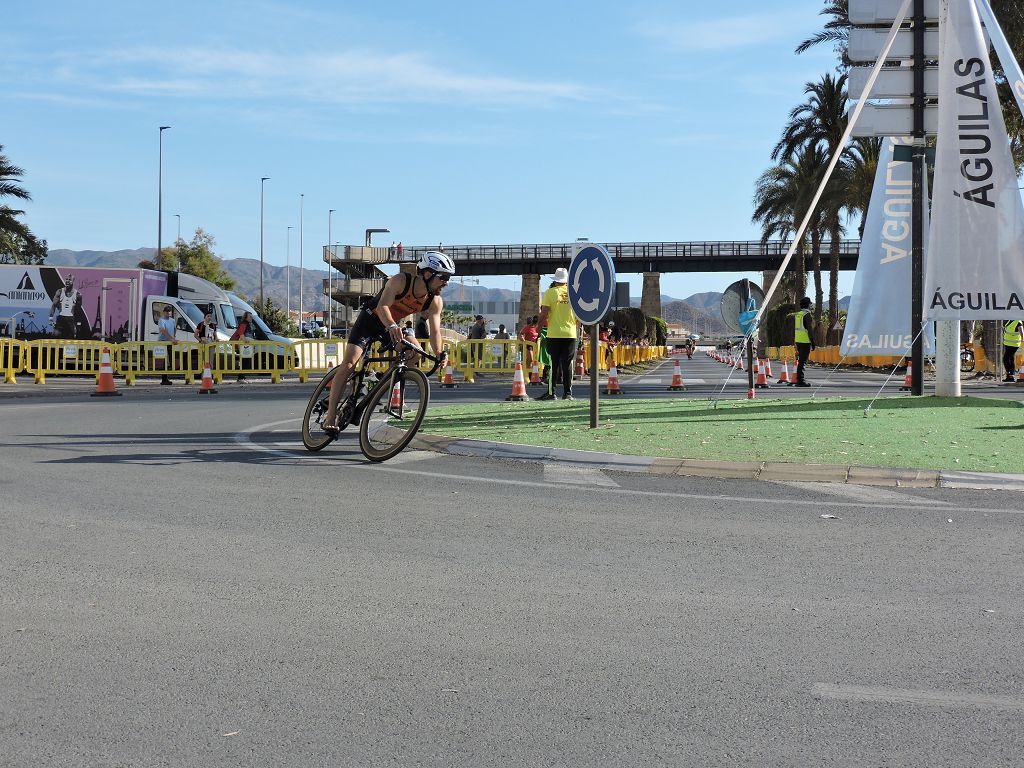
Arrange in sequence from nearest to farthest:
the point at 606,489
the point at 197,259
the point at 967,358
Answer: the point at 606,489 → the point at 967,358 → the point at 197,259

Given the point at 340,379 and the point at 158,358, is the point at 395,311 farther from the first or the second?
the point at 158,358

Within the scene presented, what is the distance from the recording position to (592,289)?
1152 cm

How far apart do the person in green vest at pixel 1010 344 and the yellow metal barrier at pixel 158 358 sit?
1780 centimetres

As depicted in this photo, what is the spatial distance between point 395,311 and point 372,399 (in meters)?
0.76

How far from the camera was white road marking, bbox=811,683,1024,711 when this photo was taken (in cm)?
343

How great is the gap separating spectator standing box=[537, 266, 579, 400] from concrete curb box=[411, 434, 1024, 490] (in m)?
6.03

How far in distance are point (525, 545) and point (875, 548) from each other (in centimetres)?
177

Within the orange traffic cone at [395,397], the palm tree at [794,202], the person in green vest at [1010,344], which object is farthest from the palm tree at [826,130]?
the orange traffic cone at [395,397]

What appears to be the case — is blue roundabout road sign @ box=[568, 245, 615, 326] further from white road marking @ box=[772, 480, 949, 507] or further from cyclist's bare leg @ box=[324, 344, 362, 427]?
white road marking @ box=[772, 480, 949, 507]

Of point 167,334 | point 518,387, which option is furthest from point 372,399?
point 167,334

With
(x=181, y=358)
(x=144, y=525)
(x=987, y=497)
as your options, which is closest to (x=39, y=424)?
(x=144, y=525)

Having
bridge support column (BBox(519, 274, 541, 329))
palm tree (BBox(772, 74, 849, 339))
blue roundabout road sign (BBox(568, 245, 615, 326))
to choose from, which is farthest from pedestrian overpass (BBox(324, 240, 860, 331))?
blue roundabout road sign (BBox(568, 245, 615, 326))

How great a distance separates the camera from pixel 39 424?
1391 cm

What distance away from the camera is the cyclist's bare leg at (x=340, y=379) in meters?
9.60
